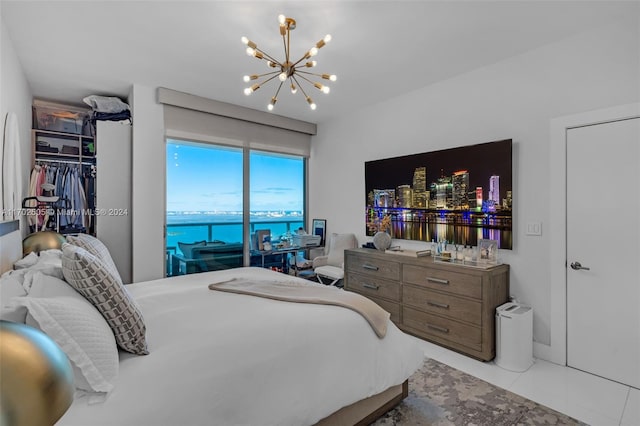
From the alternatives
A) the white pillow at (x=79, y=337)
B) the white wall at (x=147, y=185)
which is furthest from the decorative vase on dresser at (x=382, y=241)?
the white pillow at (x=79, y=337)

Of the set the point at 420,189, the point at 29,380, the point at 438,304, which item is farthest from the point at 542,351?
the point at 29,380

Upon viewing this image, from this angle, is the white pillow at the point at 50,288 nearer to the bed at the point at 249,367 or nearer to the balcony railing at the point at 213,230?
the bed at the point at 249,367

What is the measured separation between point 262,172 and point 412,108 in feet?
7.70

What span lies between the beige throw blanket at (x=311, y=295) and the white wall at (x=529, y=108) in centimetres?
167

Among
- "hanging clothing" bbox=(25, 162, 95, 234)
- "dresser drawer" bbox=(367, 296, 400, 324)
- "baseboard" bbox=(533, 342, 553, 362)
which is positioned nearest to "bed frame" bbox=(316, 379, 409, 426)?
"dresser drawer" bbox=(367, 296, 400, 324)

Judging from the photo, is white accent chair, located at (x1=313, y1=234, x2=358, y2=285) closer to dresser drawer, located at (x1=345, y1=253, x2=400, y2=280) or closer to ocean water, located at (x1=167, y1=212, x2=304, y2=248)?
dresser drawer, located at (x1=345, y1=253, x2=400, y2=280)

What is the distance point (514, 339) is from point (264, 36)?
10.5 ft

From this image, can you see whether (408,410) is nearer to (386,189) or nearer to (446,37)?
(386,189)

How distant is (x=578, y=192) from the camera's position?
2.54 metres

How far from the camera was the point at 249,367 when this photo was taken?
1.37 m

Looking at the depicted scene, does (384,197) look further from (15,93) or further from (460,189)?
(15,93)

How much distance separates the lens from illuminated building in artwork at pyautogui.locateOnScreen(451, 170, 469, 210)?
3.12 metres

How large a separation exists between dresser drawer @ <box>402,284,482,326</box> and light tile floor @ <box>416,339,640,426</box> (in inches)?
14.5

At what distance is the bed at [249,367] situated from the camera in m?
1.14
